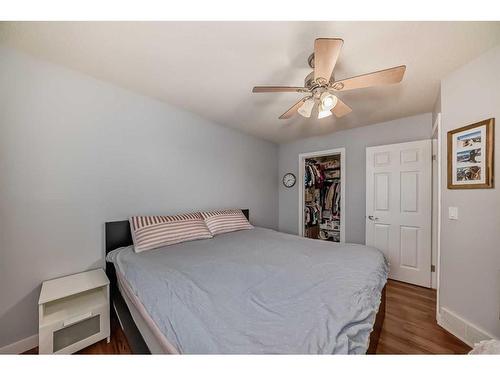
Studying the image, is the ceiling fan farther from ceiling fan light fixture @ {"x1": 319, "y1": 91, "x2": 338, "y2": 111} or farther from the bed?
the bed

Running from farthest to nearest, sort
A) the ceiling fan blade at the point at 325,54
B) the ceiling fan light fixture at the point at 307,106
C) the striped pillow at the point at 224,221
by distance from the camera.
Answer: the striped pillow at the point at 224,221
the ceiling fan light fixture at the point at 307,106
the ceiling fan blade at the point at 325,54

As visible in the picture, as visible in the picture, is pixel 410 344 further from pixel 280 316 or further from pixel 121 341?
pixel 121 341

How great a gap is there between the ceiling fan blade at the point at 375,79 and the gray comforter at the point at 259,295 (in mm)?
1274

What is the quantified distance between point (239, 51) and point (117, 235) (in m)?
1.94

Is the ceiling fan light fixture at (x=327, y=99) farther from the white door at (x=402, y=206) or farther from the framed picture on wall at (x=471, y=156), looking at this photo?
the white door at (x=402, y=206)

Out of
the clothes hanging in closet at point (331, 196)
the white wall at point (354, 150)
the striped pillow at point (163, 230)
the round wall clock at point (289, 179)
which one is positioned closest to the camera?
the striped pillow at point (163, 230)

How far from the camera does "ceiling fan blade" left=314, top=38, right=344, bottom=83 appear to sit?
1005 millimetres

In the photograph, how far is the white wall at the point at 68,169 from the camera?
1.40 m

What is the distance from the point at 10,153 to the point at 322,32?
231cm

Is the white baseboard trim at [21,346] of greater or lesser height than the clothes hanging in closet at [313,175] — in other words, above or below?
below

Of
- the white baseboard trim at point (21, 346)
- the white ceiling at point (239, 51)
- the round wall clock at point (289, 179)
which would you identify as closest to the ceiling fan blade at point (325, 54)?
the white ceiling at point (239, 51)

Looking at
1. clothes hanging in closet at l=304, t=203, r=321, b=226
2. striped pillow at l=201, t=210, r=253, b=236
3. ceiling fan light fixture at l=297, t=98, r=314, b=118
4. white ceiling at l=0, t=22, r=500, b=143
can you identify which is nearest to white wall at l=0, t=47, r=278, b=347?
white ceiling at l=0, t=22, r=500, b=143

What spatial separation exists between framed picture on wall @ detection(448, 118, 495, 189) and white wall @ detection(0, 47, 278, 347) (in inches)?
105

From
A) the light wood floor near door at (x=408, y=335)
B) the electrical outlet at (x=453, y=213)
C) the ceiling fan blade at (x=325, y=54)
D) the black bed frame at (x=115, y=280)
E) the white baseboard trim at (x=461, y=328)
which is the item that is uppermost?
the ceiling fan blade at (x=325, y=54)
